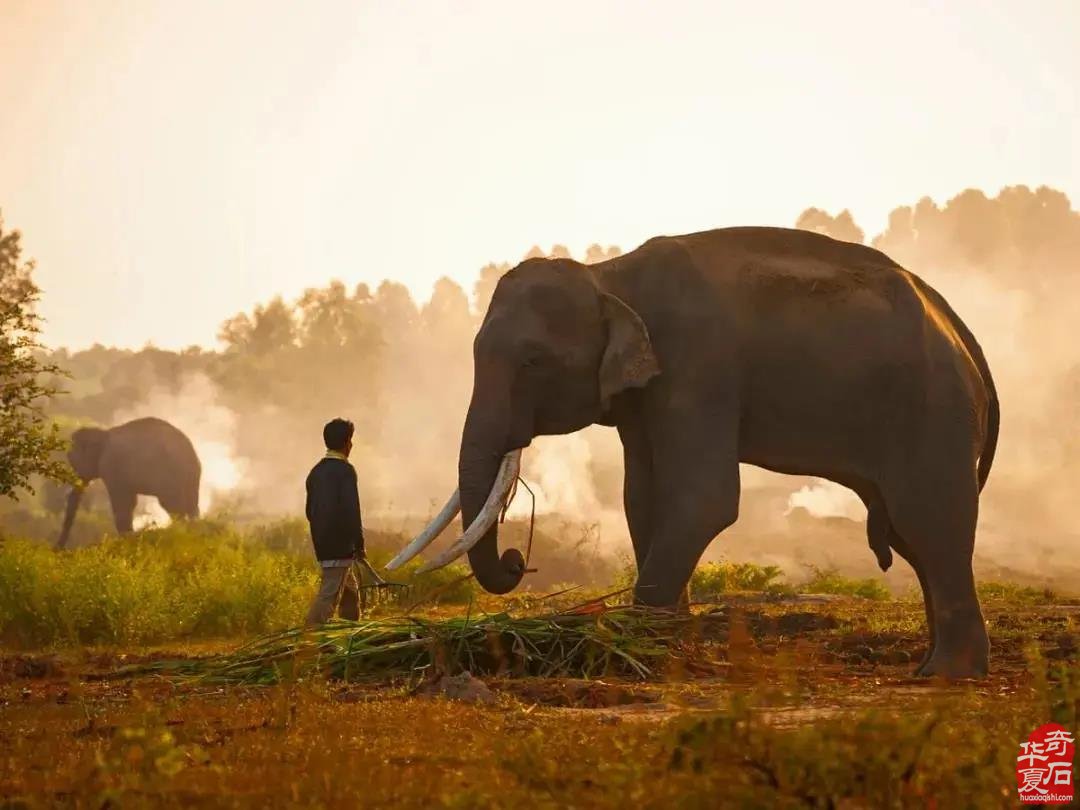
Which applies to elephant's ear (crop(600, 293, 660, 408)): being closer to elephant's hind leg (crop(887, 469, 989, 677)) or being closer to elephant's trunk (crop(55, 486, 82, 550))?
elephant's hind leg (crop(887, 469, 989, 677))

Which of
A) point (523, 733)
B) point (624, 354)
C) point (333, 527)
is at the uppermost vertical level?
point (624, 354)

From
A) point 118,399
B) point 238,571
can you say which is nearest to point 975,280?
point 118,399

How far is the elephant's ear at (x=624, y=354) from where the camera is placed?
968 cm

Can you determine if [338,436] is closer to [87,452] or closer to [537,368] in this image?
[537,368]

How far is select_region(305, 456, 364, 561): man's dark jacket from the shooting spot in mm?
10039

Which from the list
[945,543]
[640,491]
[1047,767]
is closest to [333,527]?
[640,491]

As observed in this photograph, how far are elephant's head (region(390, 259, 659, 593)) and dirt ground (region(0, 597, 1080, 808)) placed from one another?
1.78m

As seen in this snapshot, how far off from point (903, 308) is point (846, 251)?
644 mm

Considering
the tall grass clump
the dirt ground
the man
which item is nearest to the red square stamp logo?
the dirt ground

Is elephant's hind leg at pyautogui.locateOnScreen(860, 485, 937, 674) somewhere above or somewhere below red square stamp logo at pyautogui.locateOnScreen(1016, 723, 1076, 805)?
above

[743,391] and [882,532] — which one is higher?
[743,391]

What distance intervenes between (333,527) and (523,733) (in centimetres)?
419

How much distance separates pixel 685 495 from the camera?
9.30m

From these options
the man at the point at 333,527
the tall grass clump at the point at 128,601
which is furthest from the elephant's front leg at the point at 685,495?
the tall grass clump at the point at 128,601
